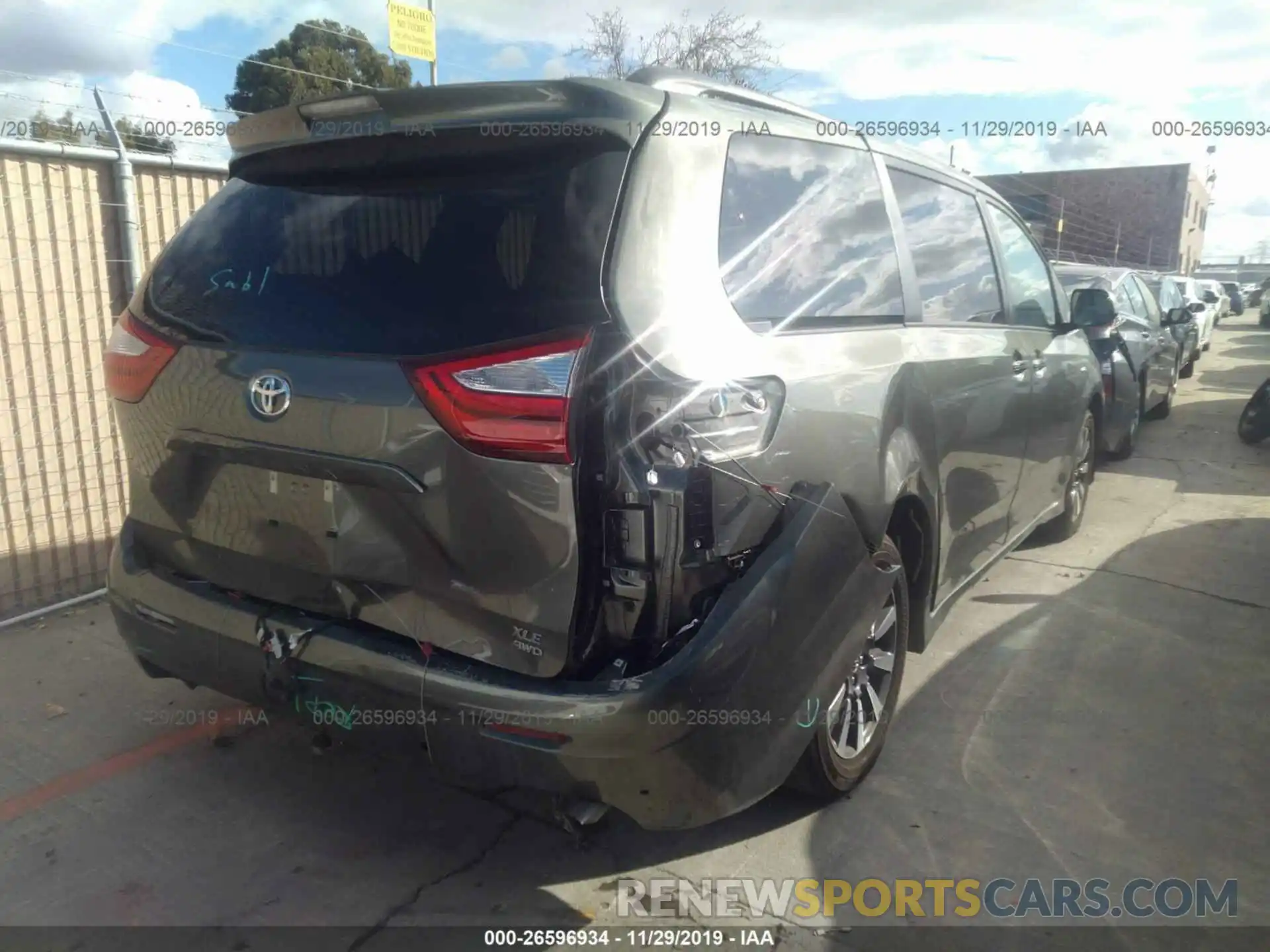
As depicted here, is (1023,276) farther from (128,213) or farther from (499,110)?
(128,213)

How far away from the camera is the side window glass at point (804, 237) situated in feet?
7.97

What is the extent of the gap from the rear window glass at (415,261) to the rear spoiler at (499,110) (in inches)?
2.7

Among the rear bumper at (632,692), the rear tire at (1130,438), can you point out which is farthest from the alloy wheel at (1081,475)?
the rear bumper at (632,692)

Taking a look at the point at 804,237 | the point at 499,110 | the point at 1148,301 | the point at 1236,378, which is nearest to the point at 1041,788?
the point at 804,237

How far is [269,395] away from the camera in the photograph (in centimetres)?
232

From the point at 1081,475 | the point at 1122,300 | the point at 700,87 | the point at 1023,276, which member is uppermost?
the point at 700,87

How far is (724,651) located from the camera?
2152 millimetres

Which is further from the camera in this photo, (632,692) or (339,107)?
(339,107)

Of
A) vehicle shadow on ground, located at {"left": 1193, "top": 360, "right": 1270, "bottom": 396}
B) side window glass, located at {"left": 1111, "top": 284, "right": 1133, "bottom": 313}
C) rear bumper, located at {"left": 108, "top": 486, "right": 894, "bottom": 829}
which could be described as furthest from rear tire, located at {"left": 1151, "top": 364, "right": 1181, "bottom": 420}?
rear bumper, located at {"left": 108, "top": 486, "right": 894, "bottom": 829}

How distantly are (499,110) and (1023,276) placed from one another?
323 centimetres

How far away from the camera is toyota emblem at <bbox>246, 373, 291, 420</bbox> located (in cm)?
230

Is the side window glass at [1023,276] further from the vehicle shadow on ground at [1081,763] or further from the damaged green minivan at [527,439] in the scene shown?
the damaged green minivan at [527,439]

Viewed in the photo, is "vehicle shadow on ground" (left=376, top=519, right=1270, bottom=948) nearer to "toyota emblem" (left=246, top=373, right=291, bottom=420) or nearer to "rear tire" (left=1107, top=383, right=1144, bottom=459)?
"toyota emblem" (left=246, top=373, right=291, bottom=420)

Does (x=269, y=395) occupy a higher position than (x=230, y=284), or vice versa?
(x=230, y=284)
